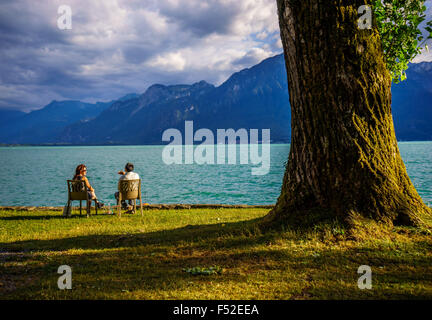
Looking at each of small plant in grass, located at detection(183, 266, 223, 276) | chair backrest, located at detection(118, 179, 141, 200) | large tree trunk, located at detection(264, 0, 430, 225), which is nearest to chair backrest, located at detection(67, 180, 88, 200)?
chair backrest, located at detection(118, 179, 141, 200)

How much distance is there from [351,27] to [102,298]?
240 inches

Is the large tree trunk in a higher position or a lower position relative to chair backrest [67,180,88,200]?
higher

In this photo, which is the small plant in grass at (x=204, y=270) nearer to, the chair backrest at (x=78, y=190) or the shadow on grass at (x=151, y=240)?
the shadow on grass at (x=151, y=240)

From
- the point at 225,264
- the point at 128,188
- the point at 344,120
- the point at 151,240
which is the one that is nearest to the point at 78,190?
the point at 128,188

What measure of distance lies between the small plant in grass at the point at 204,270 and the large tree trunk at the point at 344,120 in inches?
79.6

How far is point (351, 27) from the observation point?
562cm

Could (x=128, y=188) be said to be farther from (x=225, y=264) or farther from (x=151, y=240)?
(x=225, y=264)

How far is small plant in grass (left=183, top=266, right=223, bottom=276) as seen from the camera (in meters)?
4.59

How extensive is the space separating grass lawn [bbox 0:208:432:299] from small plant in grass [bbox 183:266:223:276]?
7cm

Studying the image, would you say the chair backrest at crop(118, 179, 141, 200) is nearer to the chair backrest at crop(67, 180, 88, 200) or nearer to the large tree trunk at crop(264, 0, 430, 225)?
the chair backrest at crop(67, 180, 88, 200)

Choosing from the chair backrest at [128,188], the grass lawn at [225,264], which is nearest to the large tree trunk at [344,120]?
the grass lawn at [225,264]

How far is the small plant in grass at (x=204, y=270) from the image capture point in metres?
4.59
